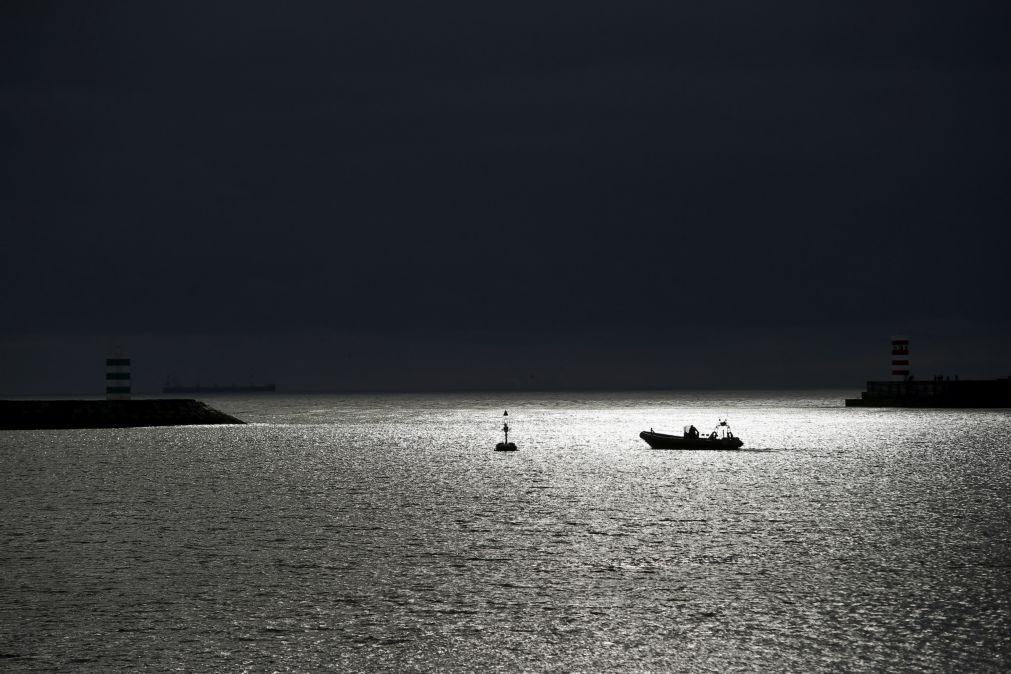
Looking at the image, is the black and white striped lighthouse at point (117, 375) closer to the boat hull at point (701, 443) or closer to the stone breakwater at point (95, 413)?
the stone breakwater at point (95, 413)

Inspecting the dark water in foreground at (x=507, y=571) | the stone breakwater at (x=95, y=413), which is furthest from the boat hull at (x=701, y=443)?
the stone breakwater at (x=95, y=413)

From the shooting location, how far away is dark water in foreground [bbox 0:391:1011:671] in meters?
24.2

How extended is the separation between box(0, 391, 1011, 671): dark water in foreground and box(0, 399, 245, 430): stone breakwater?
249 feet

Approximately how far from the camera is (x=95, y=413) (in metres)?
158

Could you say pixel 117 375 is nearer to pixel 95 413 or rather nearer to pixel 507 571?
pixel 95 413

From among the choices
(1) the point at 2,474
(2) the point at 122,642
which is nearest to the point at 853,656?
(2) the point at 122,642

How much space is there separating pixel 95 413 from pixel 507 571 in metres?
138

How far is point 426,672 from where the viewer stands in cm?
2241

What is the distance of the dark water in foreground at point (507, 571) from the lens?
24.2 meters

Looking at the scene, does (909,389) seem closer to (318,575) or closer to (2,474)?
(2,474)

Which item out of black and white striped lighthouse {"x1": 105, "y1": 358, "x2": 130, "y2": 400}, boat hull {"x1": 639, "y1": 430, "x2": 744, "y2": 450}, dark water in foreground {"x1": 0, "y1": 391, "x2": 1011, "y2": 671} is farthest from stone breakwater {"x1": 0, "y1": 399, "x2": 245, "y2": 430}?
boat hull {"x1": 639, "y1": 430, "x2": 744, "y2": 450}

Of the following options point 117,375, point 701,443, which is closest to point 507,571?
point 701,443

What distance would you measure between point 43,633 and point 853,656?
19.2m

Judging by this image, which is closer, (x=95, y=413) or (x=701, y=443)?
(x=701, y=443)
